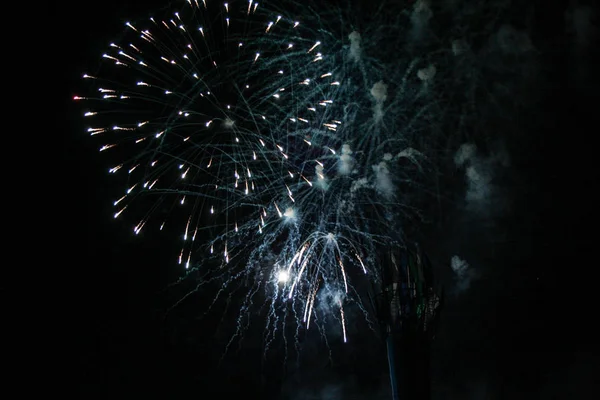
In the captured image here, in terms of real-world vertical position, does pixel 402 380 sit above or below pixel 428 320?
below

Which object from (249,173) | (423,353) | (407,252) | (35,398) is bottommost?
(35,398)

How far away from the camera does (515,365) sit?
44531mm

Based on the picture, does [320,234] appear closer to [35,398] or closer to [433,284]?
[433,284]

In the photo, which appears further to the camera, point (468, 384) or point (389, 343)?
point (468, 384)

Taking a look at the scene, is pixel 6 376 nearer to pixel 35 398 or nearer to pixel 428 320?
pixel 35 398

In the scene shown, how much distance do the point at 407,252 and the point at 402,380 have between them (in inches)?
276

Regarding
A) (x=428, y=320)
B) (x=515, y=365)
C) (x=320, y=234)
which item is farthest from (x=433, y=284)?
(x=515, y=365)

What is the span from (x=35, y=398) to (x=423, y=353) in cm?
2170

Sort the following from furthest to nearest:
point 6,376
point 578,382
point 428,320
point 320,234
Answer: point 578,382
point 6,376
point 428,320
point 320,234

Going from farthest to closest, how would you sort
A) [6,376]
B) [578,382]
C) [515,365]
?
1. [515,365]
2. [578,382]
3. [6,376]

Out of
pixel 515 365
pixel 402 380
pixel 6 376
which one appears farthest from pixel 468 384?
pixel 6 376

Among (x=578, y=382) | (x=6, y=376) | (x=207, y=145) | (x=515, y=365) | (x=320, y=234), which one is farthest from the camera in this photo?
(x=515, y=365)

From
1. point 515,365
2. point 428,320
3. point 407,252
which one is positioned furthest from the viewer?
point 515,365

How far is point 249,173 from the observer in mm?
16203
